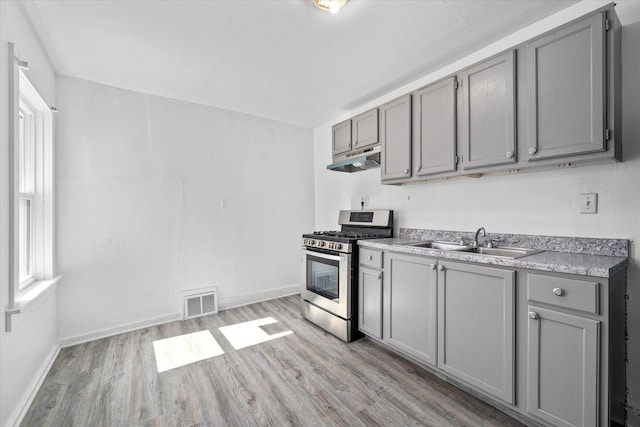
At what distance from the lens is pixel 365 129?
3078 millimetres

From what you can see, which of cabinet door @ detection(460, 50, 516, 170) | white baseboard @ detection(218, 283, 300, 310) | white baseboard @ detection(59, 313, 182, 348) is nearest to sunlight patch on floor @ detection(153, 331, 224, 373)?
white baseboard @ detection(59, 313, 182, 348)

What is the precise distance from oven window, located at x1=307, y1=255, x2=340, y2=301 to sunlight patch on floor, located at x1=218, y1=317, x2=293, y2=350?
21.0 inches

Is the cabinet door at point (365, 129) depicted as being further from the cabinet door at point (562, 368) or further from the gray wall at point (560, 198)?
the cabinet door at point (562, 368)

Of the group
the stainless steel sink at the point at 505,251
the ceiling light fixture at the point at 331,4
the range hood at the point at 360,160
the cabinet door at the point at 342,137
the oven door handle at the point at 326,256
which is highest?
the ceiling light fixture at the point at 331,4

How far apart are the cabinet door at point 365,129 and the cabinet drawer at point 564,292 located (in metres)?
1.90

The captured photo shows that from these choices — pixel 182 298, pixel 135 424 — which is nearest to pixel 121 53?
pixel 182 298

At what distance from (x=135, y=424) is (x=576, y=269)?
8.24 ft

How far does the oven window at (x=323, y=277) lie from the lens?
9.30ft

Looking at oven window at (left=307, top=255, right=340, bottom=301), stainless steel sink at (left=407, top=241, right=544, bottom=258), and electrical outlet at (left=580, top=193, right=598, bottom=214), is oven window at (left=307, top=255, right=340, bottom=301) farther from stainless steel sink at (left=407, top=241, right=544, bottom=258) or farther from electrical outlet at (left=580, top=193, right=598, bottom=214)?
electrical outlet at (left=580, top=193, right=598, bottom=214)

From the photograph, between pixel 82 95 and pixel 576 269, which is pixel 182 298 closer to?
pixel 82 95

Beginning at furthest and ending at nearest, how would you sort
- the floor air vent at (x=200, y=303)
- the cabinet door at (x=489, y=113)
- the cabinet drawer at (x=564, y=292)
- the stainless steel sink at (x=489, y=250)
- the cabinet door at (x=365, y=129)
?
the floor air vent at (x=200, y=303) → the cabinet door at (x=365, y=129) → the stainless steel sink at (x=489, y=250) → the cabinet door at (x=489, y=113) → the cabinet drawer at (x=564, y=292)

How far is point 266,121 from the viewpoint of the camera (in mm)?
3955

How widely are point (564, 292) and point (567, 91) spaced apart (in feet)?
3.71

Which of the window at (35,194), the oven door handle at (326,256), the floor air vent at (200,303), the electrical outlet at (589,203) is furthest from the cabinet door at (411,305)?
the window at (35,194)
